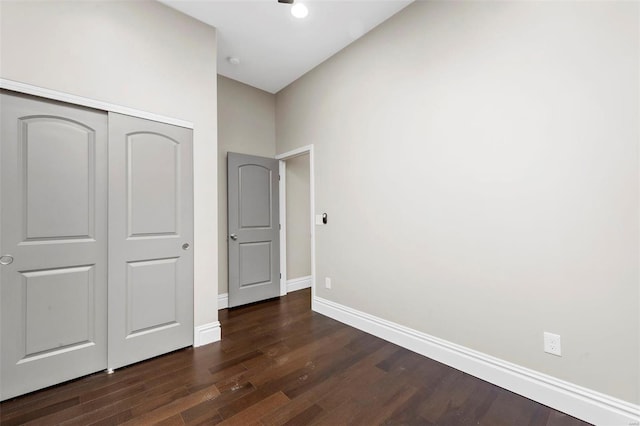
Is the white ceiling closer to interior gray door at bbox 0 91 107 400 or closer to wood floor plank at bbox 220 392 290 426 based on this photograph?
interior gray door at bbox 0 91 107 400

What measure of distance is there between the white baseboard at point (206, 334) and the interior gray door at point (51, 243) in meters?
0.67

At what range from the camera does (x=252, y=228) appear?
376 centimetres

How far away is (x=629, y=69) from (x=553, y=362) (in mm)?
1772

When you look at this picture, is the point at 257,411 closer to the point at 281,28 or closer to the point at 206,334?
the point at 206,334

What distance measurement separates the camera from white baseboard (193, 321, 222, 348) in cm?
253

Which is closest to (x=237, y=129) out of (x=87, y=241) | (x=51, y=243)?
(x=87, y=241)

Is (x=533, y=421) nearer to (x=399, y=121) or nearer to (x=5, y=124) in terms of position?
(x=399, y=121)

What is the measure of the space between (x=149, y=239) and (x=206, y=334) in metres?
1.05

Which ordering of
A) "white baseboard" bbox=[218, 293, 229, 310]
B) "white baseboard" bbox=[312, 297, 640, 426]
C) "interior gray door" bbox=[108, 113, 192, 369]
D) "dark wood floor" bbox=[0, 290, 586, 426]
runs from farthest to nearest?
1. "white baseboard" bbox=[218, 293, 229, 310]
2. "interior gray door" bbox=[108, 113, 192, 369]
3. "dark wood floor" bbox=[0, 290, 586, 426]
4. "white baseboard" bbox=[312, 297, 640, 426]

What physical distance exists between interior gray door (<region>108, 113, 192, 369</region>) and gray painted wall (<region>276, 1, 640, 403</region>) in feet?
5.61

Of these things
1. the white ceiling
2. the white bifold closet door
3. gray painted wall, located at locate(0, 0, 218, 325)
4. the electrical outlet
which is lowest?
the electrical outlet

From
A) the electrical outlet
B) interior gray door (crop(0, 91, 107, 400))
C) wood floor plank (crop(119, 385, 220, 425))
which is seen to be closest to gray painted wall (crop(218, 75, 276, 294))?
interior gray door (crop(0, 91, 107, 400))

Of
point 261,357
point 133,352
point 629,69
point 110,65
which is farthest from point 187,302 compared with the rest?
point 629,69

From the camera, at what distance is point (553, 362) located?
5.60 ft
